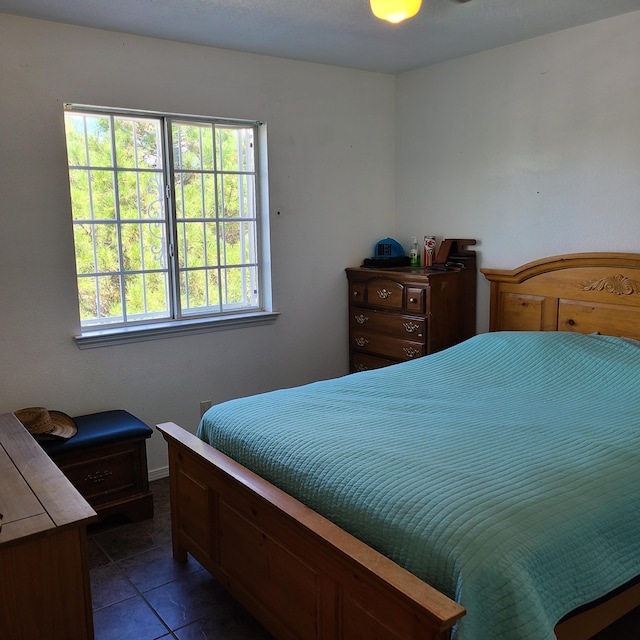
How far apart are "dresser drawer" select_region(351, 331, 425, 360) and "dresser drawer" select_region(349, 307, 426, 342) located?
0.03 meters

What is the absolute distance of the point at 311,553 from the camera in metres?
1.74

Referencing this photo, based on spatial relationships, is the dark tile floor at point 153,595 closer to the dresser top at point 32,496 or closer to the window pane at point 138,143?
the dresser top at point 32,496

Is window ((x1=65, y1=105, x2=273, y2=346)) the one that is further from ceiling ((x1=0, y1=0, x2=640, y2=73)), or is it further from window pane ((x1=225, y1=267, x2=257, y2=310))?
ceiling ((x1=0, y1=0, x2=640, y2=73))

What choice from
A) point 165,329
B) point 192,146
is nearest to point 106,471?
point 165,329

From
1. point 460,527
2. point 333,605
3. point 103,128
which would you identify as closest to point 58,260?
point 103,128

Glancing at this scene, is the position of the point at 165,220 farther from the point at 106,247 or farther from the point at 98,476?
the point at 98,476

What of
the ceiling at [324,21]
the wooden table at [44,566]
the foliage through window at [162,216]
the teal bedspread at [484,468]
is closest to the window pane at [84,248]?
the foliage through window at [162,216]

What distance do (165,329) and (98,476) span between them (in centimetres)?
85

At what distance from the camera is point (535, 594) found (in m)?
1.45

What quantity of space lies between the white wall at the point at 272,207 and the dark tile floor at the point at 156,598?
716 millimetres

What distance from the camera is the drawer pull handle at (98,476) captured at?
2811 millimetres

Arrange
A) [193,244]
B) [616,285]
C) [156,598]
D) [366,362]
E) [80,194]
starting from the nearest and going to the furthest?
[156,598]
[616,285]
[80,194]
[193,244]
[366,362]

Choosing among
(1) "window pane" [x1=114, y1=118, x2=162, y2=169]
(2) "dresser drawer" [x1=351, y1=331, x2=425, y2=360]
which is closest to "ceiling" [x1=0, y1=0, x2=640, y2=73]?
(1) "window pane" [x1=114, y1=118, x2=162, y2=169]

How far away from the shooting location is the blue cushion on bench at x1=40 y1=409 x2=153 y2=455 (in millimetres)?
2686
